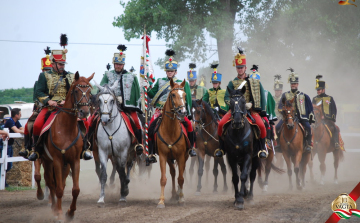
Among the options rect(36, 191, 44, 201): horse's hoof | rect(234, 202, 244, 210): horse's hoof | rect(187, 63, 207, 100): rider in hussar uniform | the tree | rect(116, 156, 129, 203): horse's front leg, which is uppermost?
the tree

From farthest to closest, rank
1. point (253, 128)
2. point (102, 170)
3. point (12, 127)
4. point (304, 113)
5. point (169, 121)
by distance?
point (304, 113) < point (12, 127) < point (253, 128) < point (102, 170) < point (169, 121)

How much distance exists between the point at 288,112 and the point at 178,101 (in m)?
5.31

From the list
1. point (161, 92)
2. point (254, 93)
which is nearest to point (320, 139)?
point (254, 93)

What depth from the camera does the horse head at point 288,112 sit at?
536 inches

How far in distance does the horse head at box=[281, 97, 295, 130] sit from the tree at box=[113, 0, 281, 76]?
14110mm

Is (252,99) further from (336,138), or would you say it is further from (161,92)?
(336,138)

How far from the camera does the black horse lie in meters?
→ 9.41

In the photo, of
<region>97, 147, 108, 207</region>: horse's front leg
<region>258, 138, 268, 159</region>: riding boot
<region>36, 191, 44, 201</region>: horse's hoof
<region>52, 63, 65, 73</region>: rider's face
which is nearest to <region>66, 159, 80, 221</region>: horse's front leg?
<region>97, 147, 108, 207</region>: horse's front leg

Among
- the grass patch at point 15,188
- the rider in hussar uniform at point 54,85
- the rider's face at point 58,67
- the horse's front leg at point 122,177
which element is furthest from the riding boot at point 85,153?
the grass patch at point 15,188

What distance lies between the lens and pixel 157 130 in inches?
414

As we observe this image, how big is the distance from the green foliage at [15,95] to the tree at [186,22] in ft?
47.3

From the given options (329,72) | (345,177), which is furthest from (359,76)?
(345,177)

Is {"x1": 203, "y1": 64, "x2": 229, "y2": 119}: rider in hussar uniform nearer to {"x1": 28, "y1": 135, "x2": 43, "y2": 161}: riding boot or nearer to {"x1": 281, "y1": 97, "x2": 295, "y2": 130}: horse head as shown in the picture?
{"x1": 281, "y1": 97, "x2": 295, "y2": 130}: horse head

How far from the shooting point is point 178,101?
31.3ft
